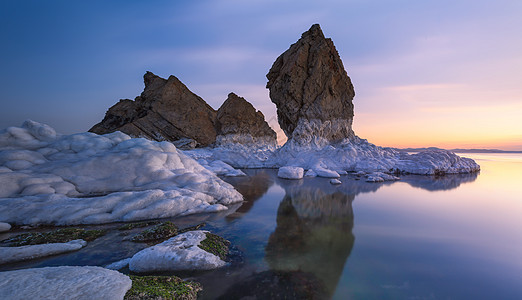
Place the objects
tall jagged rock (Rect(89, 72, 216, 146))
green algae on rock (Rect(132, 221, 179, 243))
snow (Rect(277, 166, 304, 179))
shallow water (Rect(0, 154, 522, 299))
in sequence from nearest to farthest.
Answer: shallow water (Rect(0, 154, 522, 299)) < green algae on rock (Rect(132, 221, 179, 243)) < snow (Rect(277, 166, 304, 179)) < tall jagged rock (Rect(89, 72, 216, 146))

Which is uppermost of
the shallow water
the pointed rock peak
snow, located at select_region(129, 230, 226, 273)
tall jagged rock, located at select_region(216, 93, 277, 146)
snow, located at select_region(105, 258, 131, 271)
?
the pointed rock peak

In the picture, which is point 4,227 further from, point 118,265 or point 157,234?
point 118,265

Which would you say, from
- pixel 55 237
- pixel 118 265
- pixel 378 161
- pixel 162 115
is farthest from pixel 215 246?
pixel 162 115

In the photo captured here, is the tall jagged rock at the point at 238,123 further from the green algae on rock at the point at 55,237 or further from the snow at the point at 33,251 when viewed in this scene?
the snow at the point at 33,251

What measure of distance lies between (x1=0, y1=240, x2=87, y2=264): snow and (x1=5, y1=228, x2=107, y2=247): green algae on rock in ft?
2.14

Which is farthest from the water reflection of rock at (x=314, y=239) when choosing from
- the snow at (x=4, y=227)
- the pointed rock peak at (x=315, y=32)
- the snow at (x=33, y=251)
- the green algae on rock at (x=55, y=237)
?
the pointed rock peak at (x=315, y=32)

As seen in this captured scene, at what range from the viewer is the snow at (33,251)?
645 centimetres

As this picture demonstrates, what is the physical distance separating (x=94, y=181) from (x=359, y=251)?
1362cm

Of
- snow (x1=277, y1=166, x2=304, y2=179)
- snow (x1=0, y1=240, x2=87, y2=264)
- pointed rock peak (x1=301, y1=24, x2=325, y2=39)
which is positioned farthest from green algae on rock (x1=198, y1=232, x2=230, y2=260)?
pointed rock peak (x1=301, y1=24, x2=325, y2=39)

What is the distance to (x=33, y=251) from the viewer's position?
678 centimetres

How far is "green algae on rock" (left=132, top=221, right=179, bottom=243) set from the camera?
8.14 metres

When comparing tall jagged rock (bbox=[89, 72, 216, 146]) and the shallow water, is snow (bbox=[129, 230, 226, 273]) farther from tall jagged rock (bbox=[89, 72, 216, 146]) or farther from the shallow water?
tall jagged rock (bbox=[89, 72, 216, 146])

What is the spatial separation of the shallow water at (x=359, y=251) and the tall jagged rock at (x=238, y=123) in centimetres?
5596

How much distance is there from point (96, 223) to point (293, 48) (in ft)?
141
